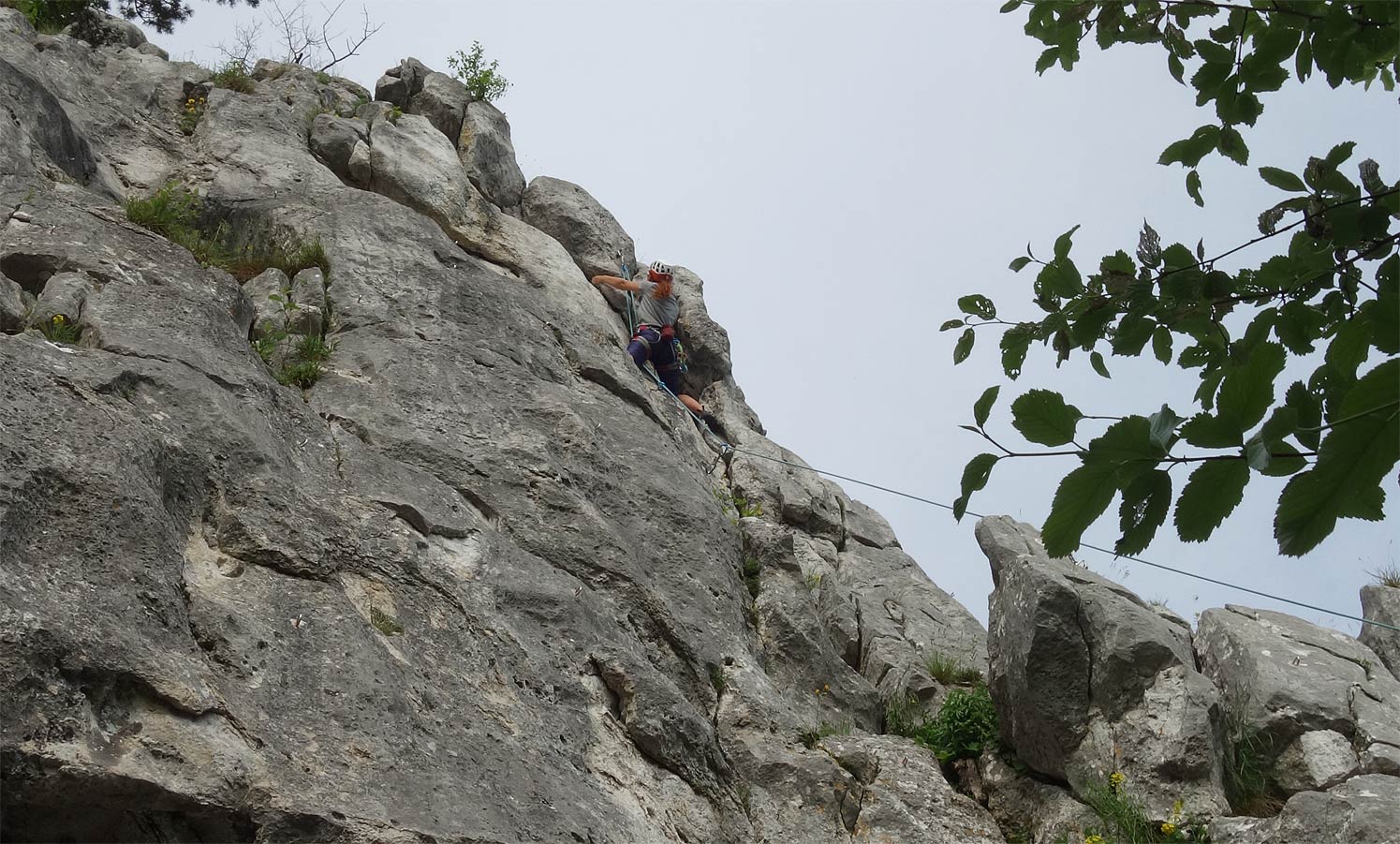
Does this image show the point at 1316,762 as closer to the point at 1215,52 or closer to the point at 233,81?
the point at 1215,52

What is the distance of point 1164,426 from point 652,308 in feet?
45.4

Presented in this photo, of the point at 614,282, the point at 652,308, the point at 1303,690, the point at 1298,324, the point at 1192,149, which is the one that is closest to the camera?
the point at 1298,324

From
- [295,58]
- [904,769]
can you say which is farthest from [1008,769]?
[295,58]

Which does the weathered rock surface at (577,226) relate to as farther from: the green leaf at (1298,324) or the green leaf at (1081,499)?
the green leaf at (1081,499)

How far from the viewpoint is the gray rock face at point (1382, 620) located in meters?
11.6

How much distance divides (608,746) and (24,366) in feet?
14.1

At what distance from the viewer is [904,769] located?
31.9ft

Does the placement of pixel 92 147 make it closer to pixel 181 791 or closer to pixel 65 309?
pixel 65 309

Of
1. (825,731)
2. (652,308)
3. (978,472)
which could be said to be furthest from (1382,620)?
(978,472)

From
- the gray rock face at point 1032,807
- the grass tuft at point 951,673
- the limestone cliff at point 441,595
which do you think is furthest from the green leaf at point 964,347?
the grass tuft at point 951,673

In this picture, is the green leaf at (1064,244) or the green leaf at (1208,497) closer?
the green leaf at (1208,497)

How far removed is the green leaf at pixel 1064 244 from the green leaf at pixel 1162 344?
1.77ft

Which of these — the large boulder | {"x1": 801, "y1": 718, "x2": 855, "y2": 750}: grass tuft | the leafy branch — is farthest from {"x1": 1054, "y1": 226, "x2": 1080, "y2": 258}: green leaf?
the large boulder

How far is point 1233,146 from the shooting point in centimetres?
395
